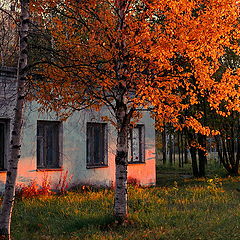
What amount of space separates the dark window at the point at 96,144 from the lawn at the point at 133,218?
3837mm

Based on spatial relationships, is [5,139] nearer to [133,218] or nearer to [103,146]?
[103,146]

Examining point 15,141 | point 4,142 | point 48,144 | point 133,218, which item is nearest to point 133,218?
point 133,218

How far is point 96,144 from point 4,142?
4.63 m

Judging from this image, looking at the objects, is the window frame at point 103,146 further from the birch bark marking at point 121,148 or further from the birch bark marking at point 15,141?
the birch bark marking at point 15,141

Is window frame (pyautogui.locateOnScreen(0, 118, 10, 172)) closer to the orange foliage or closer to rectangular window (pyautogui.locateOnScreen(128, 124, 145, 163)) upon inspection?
the orange foliage

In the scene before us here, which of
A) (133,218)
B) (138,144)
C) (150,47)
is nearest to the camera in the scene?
(150,47)

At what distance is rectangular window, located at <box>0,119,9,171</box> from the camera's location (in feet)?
51.0

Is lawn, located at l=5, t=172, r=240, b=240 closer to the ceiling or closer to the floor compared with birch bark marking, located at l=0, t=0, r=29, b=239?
closer to the floor

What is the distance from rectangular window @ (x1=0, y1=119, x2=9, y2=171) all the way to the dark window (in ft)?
13.5

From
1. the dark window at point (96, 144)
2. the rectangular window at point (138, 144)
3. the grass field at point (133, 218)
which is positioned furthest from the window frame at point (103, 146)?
the grass field at point (133, 218)

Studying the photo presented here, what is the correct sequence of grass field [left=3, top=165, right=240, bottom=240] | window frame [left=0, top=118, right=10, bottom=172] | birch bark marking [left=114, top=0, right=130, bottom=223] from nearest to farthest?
grass field [left=3, top=165, right=240, bottom=240] → birch bark marking [left=114, top=0, right=130, bottom=223] → window frame [left=0, top=118, right=10, bottom=172]

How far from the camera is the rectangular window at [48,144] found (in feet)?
55.6

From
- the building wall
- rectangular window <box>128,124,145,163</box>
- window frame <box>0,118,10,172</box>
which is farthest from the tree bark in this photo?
rectangular window <box>128,124,145,163</box>

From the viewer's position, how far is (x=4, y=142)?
15594 millimetres
